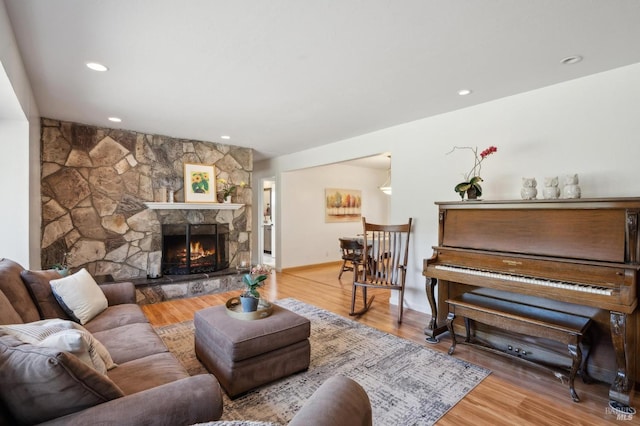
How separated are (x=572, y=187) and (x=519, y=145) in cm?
74

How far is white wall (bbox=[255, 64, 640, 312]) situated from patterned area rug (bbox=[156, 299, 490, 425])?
1262 mm

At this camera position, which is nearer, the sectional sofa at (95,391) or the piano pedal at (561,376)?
the sectional sofa at (95,391)

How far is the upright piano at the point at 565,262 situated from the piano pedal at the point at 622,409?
0.08ft

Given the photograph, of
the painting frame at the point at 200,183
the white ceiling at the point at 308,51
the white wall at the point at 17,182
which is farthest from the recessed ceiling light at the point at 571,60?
the painting frame at the point at 200,183

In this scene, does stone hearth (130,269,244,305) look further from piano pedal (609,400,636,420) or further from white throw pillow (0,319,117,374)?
piano pedal (609,400,636,420)

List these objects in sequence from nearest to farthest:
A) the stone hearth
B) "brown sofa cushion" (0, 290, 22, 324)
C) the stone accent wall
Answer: "brown sofa cushion" (0, 290, 22, 324), the stone accent wall, the stone hearth

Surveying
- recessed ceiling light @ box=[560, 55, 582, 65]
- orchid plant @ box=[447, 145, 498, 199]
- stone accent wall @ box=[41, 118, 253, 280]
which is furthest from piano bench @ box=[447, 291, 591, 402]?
stone accent wall @ box=[41, 118, 253, 280]

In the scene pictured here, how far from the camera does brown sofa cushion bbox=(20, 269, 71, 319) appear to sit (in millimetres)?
2104

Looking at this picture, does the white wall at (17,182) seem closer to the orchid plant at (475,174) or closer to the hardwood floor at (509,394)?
the hardwood floor at (509,394)

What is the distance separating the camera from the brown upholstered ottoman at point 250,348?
2.05 m

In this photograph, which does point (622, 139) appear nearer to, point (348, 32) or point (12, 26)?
point (348, 32)

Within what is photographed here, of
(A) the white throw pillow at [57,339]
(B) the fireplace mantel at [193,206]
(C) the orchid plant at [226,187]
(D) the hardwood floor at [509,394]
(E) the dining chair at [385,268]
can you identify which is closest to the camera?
(A) the white throw pillow at [57,339]

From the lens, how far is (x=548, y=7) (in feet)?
5.77

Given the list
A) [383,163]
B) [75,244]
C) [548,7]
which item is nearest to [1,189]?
[75,244]
